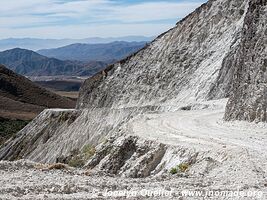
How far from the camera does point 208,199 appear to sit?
397 inches

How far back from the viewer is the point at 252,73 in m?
22.7

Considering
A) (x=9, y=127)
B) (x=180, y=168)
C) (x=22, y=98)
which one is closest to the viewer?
(x=180, y=168)

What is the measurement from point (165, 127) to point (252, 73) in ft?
14.9

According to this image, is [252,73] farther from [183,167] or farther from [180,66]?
[180,66]

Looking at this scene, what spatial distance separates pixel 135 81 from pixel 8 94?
289ft

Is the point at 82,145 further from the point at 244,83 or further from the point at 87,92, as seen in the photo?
the point at 244,83

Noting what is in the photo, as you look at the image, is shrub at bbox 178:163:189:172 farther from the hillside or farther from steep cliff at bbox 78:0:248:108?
the hillside

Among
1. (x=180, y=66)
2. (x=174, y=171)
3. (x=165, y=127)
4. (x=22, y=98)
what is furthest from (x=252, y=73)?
(x=22, y=98)

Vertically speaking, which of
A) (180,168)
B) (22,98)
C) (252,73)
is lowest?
(22,98)

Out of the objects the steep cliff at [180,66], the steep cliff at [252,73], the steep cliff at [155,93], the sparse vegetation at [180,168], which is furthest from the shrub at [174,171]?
the steep cliff at [180,66]

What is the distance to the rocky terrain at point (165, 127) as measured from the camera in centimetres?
1253

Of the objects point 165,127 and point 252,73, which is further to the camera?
point 252,73

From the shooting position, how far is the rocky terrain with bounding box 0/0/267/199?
12.5 meters

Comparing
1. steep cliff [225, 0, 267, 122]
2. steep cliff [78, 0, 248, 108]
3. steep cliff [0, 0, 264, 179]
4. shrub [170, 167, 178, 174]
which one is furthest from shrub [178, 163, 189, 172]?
steep cliff [78, 0, 248, 108]
